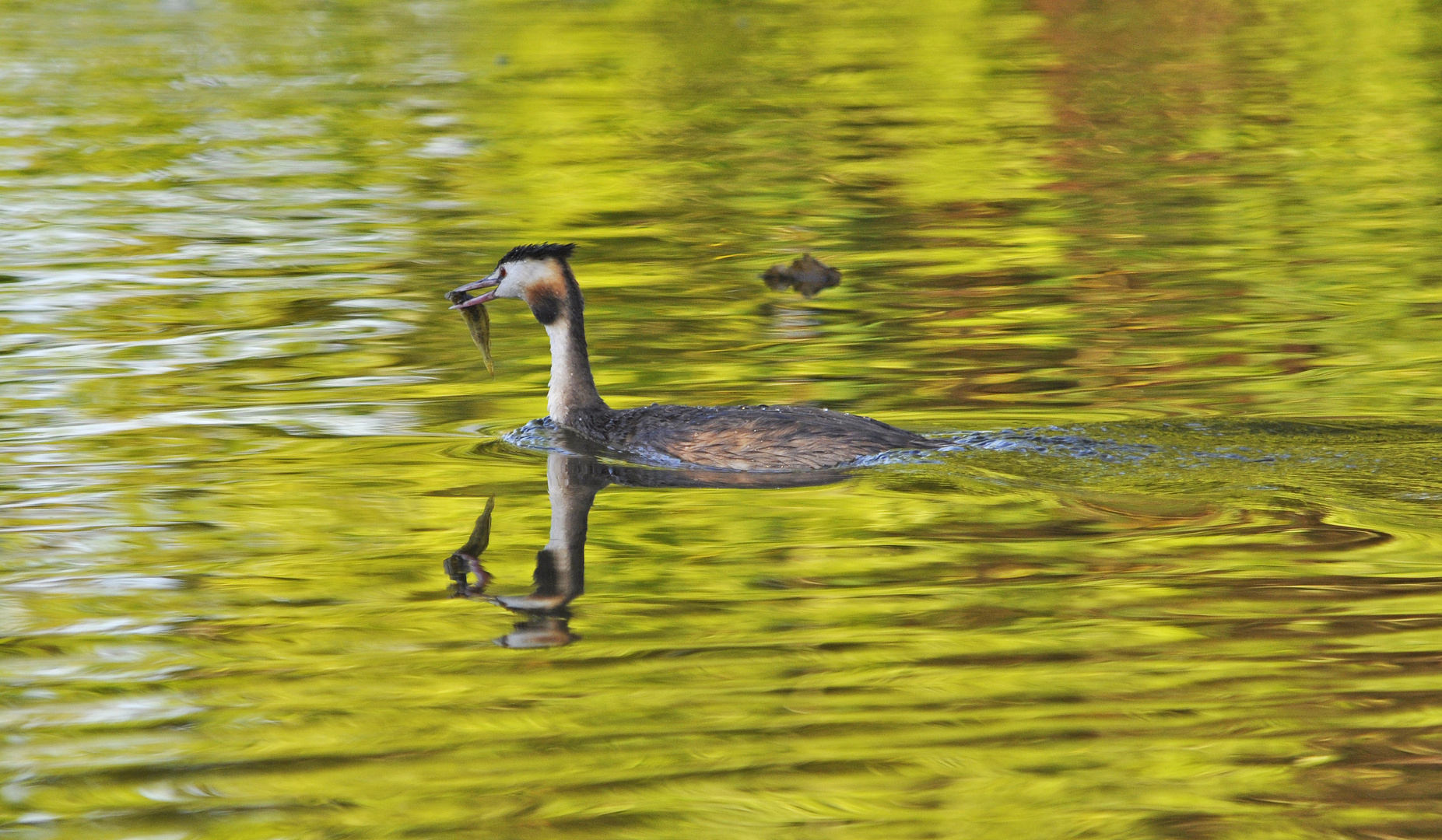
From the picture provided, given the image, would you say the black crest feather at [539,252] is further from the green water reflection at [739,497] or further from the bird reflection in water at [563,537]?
the bird reflection in water at [563,537]

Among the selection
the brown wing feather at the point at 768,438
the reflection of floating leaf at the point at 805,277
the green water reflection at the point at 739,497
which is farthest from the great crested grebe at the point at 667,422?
the reflection of floating leaf at the point at 805,277

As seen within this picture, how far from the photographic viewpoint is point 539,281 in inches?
410

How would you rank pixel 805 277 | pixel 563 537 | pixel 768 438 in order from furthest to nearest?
pixel 805 277 → pixel 768 438 → pixel 563 537

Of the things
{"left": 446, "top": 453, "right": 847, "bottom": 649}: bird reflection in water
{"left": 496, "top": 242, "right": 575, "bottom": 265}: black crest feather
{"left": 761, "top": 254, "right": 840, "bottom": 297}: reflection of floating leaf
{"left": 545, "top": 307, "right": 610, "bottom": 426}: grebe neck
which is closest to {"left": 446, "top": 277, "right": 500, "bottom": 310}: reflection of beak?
{"left": 496, "top": 242, "right": 575, "bottom": 265}: black crest feather

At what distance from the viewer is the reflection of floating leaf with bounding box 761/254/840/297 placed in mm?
14023

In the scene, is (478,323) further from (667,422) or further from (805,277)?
(805,277)

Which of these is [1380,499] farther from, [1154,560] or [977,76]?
[977,76]

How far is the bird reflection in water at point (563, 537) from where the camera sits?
6895 mm

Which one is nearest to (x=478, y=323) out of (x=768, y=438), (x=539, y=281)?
(x=539, y=281)

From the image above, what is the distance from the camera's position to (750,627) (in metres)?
6.69

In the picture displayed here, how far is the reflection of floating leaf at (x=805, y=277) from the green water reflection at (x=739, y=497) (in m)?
0.25

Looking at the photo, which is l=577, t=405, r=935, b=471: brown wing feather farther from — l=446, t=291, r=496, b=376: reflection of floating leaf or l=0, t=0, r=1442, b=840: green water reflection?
l=446, t=291, r=496, b=376: reflection of floating leaf

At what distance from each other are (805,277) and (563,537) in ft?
20.5

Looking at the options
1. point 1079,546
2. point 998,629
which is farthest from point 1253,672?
point 1079,546
